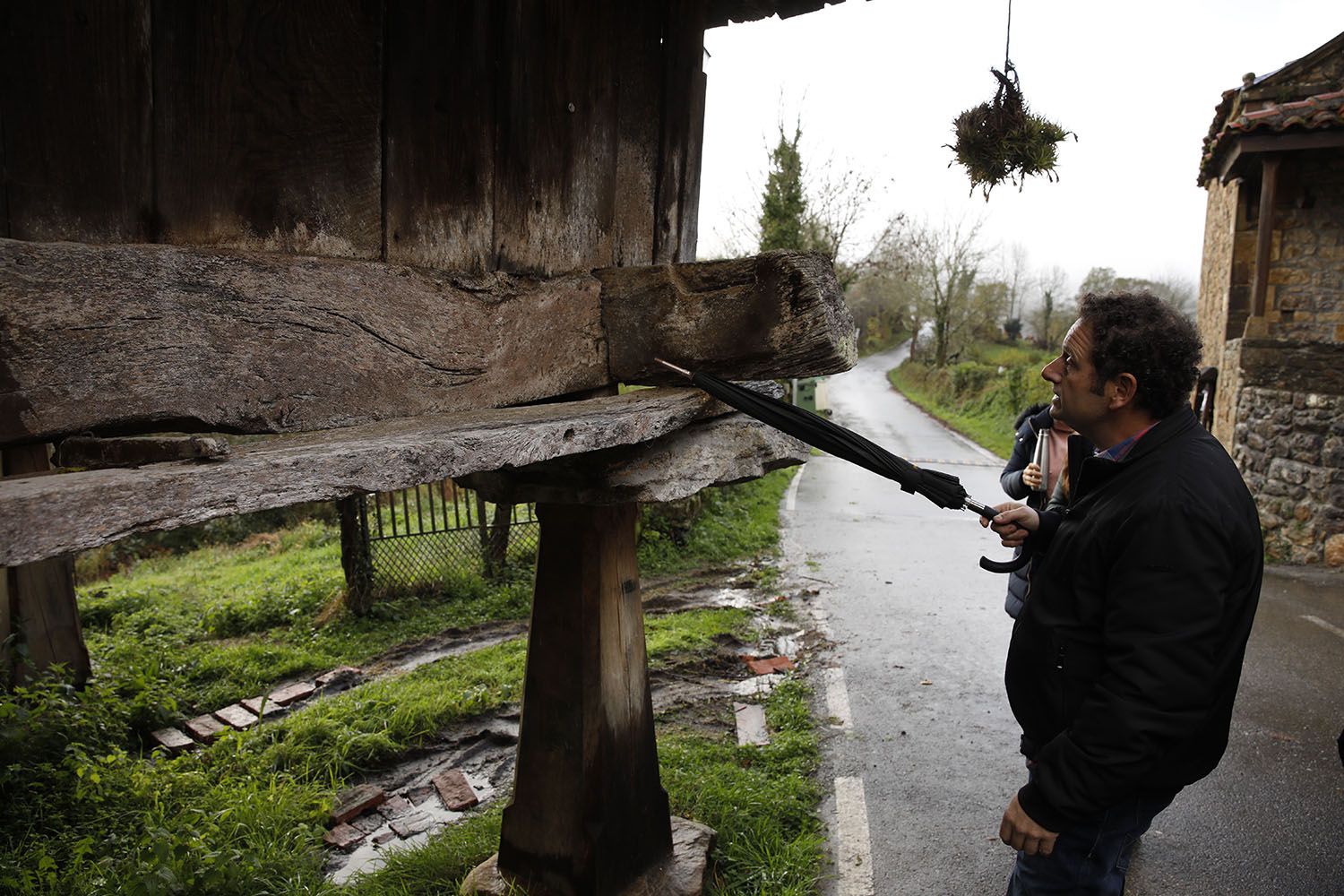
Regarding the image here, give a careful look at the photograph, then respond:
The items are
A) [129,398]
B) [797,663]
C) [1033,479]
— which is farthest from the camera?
[797,663]

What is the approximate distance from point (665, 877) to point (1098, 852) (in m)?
1.70

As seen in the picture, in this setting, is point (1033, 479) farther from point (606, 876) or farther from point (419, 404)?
point (419, 404)

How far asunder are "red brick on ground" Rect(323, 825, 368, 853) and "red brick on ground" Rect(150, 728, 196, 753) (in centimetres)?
140

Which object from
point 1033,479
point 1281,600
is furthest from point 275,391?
point 1281,600

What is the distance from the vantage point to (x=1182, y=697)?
1.83 m

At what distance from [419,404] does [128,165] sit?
690 millimetres

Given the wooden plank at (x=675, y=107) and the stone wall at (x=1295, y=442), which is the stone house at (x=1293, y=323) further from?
the wooden plank at (x=675, y=107)

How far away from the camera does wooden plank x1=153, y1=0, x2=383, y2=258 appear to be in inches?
56.4

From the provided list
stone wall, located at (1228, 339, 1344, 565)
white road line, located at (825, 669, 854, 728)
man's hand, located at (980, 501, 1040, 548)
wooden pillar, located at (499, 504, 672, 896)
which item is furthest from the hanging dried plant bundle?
stone wall, located at (1228, 339, 1344, 565)

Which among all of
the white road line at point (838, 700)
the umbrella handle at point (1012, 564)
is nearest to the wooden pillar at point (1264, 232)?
the white road line at point (838, 700)

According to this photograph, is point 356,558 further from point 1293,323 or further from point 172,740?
point 1293,323

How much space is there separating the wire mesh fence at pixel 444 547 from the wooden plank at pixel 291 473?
17.6ft

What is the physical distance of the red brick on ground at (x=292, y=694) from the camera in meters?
5.34

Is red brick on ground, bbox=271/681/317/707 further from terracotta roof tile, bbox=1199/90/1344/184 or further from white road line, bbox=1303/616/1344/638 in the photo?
terracotta roof tile, bbox=1199/90/1344/184
